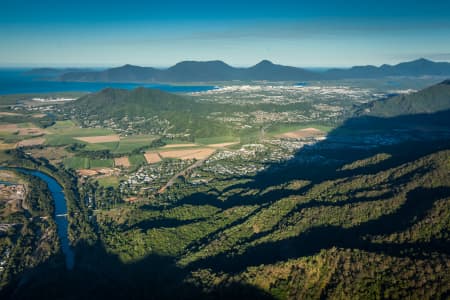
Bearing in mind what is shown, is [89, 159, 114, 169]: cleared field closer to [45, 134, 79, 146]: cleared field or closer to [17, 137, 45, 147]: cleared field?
[45, 134, 79, 146]: cleared field

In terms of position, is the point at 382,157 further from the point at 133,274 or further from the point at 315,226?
the point at 133,274

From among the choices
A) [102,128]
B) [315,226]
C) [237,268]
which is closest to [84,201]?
[237,268]

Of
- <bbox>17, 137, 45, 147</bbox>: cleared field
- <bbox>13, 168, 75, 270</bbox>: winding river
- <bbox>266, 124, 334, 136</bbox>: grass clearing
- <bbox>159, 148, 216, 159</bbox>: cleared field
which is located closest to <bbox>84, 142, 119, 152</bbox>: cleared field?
<bbox>159, 148, 216, 159</bbox>: cleared field

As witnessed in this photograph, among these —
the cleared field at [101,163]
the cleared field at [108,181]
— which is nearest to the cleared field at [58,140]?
the cleared field at [101,163]

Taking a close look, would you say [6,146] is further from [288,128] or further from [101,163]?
[288,128]

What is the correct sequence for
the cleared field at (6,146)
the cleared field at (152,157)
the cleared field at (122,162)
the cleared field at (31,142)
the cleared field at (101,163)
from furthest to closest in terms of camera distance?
the cleared field at (31,142) → the cleared field at (6,146) → the cleared field at (152,157) → the cleared field at (122,162) → the cleared field at (101,163)

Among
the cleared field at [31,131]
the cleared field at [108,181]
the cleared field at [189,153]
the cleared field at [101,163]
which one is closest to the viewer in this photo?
the cleared field at [108,181]

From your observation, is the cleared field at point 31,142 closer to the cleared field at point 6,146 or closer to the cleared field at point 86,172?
the cleared field at point 6,146
